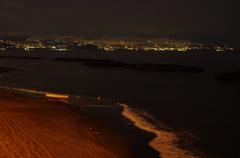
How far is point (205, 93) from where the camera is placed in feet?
105

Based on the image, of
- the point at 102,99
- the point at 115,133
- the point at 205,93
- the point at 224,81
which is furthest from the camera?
the point at 224,81

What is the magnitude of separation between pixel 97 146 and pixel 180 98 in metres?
17.3

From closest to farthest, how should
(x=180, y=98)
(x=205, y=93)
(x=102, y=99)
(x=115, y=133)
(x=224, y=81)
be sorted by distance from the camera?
(x=115, y=133) → (x=102, y=99) → (x=180, y=98) → (x=205, y=93) → (x=224, y=81)

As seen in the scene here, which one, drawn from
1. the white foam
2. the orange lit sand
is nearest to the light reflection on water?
the white foam

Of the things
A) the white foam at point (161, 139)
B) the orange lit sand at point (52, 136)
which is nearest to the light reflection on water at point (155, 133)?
A: the white foam at point (161, 139)

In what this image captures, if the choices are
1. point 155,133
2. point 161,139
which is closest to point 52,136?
point 161,139

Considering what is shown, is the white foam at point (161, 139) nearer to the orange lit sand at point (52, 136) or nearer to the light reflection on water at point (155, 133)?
the light reflection on water at point (155, 133)

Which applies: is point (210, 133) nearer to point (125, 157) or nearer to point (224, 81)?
point (125, 157)

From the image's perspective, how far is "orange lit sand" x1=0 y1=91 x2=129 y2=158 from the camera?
9680 millimetres

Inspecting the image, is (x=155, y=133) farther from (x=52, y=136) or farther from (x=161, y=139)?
(x=52, y=136)

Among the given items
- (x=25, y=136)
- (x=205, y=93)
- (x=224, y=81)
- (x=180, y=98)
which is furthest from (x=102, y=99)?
(x=224, y=81)

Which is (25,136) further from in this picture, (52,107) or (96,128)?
(52,107)

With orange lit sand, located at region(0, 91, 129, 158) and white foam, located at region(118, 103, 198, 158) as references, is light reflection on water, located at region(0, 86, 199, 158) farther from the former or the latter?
orange lit sand, located at region(0, 91, 129, 158)

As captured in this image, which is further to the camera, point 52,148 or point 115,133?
point 115,133
